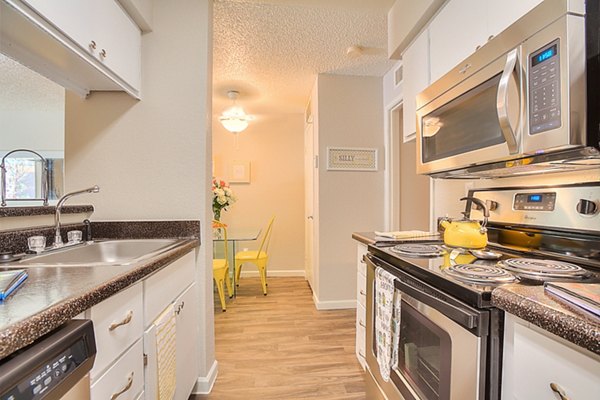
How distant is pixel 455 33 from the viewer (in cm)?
133

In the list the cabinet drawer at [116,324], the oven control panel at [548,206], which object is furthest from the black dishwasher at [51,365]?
the oven control panel at [548,206]

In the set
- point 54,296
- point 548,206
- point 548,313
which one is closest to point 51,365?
point 54,296

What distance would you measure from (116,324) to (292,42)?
2.39 m

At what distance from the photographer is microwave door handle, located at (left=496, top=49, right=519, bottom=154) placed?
859 millimetres

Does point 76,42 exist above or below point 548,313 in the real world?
above

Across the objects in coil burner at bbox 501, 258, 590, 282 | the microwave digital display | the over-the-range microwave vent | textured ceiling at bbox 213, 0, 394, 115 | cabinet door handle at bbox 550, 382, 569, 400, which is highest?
textured ceiling at bbox 213, 0, 394, 115

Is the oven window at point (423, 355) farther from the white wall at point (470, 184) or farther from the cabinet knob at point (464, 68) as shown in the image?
the cabinet knob at point (464, 68)

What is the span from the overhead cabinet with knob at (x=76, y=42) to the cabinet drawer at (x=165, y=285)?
1.00m

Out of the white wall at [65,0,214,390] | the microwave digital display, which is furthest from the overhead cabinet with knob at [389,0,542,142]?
the white wall at [65,0,214,390]

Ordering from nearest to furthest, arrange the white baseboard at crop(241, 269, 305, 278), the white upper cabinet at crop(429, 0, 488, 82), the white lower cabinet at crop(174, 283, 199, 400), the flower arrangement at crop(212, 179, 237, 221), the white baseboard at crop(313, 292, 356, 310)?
1. the white upper cabinet at crop(429, 0, 488, 82)
2. the white lower cabinet at crop(174, 283, 199, 400)
3. the white baseboard at crop(313, 292, 356, 310)
4. the flower arrangement at crop(212, 179, 237, 221)
5. the white baseboard at crop(241, 269, 305, 278)

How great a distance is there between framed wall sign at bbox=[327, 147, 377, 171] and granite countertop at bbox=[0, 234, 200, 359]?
2.22 metres

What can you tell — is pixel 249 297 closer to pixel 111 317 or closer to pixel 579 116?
pixel 111 317

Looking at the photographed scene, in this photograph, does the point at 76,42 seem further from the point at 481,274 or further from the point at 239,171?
the point at 239,171

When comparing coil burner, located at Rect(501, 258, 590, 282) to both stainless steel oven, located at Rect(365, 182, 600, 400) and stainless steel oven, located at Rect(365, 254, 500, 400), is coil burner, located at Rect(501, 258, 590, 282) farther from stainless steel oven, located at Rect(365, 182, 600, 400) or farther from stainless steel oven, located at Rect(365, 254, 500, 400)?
stainless steel oven, located at Rect(365, 254, 500, 400)
